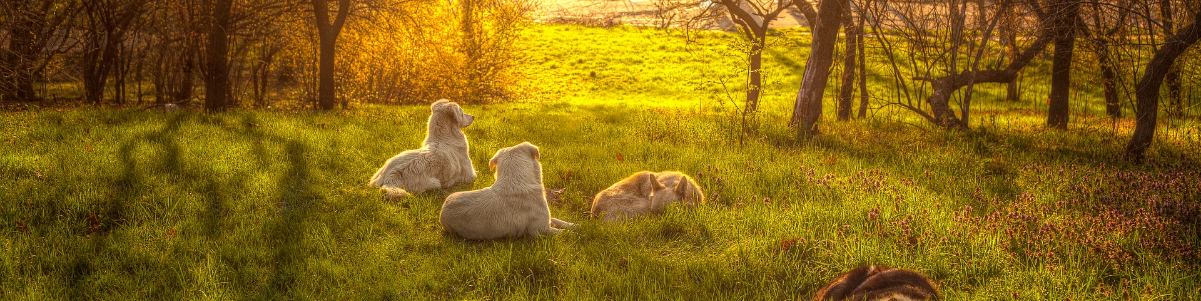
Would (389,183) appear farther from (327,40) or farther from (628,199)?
(327,40)

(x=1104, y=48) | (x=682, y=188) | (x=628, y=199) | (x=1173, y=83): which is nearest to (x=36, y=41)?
(x=628, y=199)

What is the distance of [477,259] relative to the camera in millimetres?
4574

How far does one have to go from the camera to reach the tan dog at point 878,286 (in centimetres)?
339

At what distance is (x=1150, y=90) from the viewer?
820 centimetres

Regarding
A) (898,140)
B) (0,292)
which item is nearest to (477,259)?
(0,292)

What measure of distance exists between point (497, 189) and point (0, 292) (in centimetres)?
328

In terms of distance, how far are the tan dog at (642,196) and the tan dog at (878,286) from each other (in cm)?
243

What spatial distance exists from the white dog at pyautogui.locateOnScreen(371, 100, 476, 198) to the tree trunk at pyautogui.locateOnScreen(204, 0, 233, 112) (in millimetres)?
7446

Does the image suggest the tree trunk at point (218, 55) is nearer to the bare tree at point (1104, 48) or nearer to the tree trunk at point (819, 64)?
the tree trunk at point (819, 64)

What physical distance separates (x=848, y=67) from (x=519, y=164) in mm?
9263

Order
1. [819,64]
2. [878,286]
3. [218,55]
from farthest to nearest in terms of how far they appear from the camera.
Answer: [218,55]
[819,64]
[878,286]

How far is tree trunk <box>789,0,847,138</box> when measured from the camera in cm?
1037

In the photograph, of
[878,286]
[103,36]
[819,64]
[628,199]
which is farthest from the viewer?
[103,36]

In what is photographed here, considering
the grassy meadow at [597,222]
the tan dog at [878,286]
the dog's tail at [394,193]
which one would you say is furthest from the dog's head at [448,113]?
the tan dog at [878,286]
